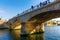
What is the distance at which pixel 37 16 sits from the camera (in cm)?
4934

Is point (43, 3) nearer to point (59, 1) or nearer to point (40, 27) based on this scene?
point (59, 1)

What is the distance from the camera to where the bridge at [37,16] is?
126ft

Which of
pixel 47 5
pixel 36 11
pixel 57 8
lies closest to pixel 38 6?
pixel 36 11

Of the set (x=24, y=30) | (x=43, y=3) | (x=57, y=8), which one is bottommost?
(x=24, y=30)

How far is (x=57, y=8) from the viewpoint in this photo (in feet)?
119

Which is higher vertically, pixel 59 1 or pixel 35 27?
pixel 59 1

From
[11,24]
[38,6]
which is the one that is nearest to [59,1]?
[38,6]

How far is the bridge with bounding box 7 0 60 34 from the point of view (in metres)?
38.4

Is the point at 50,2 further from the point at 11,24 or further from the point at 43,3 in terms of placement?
the point at 11,24

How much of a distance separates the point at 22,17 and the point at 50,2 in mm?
20444

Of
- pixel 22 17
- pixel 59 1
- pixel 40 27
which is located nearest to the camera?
pixel 59 1

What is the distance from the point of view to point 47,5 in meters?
39.9

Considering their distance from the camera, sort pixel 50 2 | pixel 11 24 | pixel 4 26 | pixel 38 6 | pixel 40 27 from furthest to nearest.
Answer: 1. pixel 4 26
2. pixel 11 24
3. pixel 40 27
4. pixel 38 6
5. pixel 50 2

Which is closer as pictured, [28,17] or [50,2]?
[50,2]
